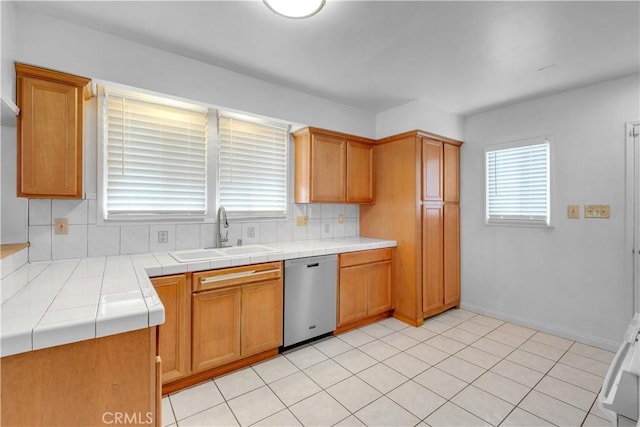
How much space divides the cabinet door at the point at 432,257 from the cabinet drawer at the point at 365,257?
1.38 feet

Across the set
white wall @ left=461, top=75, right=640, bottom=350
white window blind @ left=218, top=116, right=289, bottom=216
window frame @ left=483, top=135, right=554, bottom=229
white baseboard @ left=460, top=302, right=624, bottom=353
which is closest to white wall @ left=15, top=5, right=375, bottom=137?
white window blind @ left=218, top=116, right=289, bottom=216

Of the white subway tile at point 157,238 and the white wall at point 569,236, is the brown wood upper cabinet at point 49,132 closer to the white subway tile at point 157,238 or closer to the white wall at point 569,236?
the white subway tile at point 157,238

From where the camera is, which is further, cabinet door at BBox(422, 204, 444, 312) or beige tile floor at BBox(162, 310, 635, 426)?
cabinet door at BBox(422, 204, 444, 312)

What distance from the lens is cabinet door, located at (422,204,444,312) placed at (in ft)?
10.6

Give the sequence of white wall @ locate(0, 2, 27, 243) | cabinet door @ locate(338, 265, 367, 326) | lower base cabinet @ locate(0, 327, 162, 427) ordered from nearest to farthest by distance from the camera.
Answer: lower base cabinet @ locate(0, 327, 162, 427), white wall @ locate(0, 2, 27, 243), cabinet door @ locate(338, 265, 367, 326)

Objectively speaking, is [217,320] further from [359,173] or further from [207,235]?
[359,173]

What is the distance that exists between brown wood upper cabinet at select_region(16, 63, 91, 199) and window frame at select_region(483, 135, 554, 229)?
12.8 feet

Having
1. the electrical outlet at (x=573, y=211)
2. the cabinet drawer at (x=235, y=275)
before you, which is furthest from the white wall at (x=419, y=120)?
the cabinet drawer at (x=235, y=275)

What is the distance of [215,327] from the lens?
2117 mm

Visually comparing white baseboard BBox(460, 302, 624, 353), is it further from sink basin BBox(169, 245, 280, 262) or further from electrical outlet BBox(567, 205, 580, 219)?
sink basin BBox(169, 245, 280, 262)

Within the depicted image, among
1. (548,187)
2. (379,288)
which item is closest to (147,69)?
(379,288)

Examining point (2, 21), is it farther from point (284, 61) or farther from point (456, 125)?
point (456, 125)

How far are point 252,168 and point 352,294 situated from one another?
1.69 meters

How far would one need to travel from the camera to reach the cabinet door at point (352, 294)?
290cm
